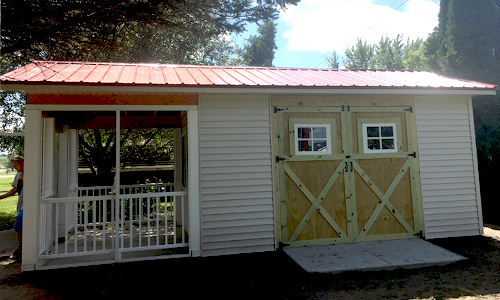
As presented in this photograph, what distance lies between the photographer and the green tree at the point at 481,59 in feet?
28.7

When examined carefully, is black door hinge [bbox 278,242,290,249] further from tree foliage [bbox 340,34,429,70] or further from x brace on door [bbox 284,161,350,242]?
tree foliage [bbox 340,34,429,70]

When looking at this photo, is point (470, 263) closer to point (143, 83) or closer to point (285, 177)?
point (285, 177)

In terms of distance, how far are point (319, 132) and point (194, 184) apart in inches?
85.0

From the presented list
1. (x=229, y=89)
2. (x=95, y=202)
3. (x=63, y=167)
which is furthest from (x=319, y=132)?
(x=63, y=167)

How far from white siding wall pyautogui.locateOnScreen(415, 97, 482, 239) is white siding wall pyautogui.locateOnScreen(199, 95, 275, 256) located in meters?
2.71

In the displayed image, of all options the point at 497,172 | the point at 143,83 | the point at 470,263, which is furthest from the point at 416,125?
the point at 497,172

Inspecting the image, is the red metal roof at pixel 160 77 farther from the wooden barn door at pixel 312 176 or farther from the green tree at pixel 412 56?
the green tree at pixel 412 56

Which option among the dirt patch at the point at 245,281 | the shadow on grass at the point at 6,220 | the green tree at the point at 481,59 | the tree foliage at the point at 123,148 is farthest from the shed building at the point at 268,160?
the green tree at the point at 481,59

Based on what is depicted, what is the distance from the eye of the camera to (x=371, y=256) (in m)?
4.52

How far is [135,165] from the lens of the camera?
12.0 metres

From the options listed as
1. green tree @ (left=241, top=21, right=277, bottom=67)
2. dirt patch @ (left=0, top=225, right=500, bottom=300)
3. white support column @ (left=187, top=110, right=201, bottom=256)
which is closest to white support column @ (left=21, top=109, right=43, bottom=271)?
dirt patch @ (left=0, top=225, right=500, bottom=300)

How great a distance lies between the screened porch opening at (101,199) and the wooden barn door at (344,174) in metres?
1.76

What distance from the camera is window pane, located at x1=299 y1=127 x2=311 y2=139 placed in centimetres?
520

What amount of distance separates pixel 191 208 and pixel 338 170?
2.39m
